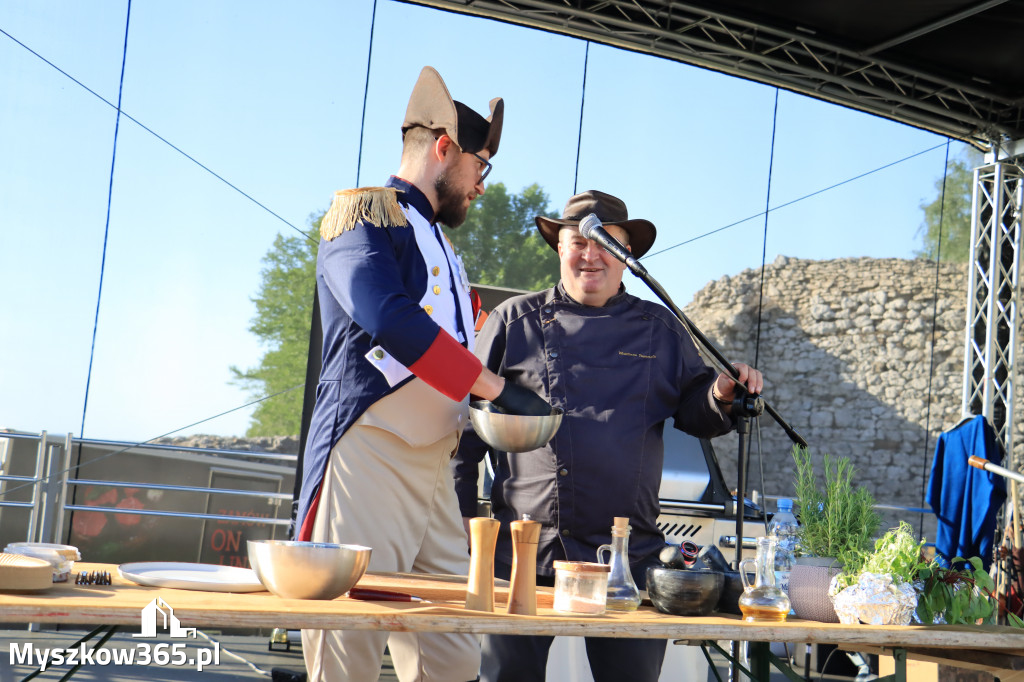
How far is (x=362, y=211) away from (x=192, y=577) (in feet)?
2.38

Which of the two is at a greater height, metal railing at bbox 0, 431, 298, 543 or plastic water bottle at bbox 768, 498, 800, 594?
plastic water bottle at bbox 768, 498, 800, 594

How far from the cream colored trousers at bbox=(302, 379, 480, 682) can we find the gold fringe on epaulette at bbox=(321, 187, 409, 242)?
0.32 m

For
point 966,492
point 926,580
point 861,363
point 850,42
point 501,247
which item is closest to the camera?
point 926,580

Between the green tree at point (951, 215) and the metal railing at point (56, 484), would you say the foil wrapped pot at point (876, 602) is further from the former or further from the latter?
the green tree at point (951, 215)

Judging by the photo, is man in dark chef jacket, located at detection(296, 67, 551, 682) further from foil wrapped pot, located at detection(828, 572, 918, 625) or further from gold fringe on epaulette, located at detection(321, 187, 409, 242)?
foil wrapped pot, located at detection(828, 572, 918, 625)

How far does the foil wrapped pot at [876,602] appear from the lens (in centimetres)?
156

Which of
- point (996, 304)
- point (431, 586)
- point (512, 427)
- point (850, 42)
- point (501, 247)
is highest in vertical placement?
point (850, 42)

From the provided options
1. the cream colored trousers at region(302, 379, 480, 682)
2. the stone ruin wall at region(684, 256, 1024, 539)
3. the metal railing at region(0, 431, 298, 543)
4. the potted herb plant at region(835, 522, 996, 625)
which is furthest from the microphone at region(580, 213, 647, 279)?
the stone ruin wall at region(684, 256, 1024, 539)

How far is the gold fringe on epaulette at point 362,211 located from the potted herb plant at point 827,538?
37.0 inches

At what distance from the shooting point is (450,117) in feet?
6.21

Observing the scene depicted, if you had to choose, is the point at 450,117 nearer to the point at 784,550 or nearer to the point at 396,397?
the point at 396,397

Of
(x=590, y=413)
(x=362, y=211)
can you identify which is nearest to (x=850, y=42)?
(x=590, y=413)

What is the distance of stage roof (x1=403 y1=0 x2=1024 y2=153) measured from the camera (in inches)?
222

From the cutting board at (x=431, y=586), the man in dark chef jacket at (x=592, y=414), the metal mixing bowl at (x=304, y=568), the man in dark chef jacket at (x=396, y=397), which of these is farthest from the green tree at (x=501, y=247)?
the metal mixing bowl at (x=304, y=568)
